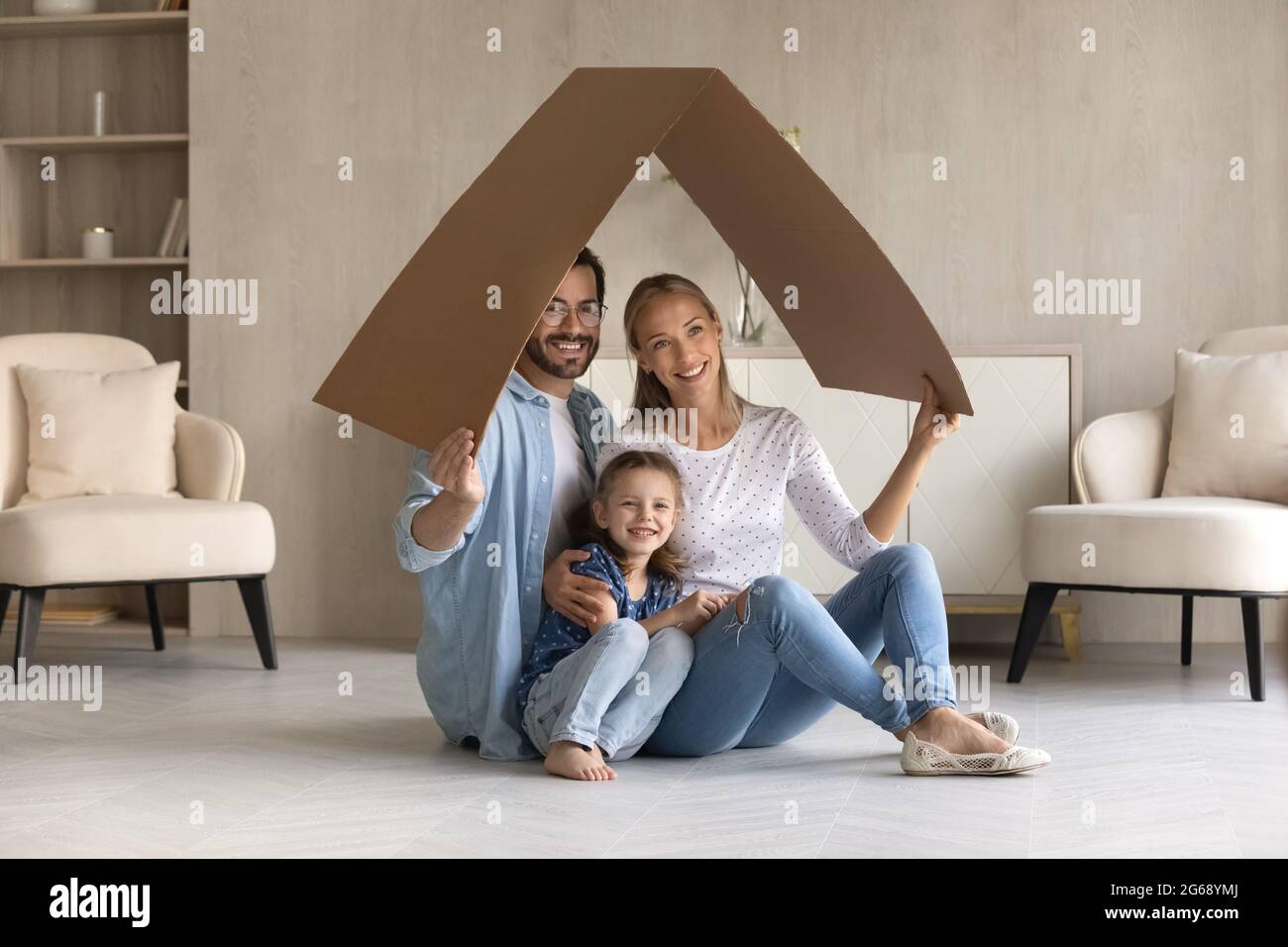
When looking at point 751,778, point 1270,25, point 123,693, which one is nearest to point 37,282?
point 123,693

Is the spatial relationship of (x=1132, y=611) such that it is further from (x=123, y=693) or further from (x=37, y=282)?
(x=37, y=282)

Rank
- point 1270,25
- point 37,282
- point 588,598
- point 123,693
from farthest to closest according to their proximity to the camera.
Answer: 1. point 37,282
2. point 1270,25
3. point 123,693
4. point 588,598

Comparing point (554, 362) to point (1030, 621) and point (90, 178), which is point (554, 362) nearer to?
point (1030, 621)

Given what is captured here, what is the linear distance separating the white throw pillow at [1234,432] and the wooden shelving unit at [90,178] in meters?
3.07

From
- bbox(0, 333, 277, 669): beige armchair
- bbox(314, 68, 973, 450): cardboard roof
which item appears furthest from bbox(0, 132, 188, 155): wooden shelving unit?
bbox(314, 68, 973, 450): cardboard roof

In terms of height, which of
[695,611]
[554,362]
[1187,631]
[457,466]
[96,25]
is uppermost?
[96,25]

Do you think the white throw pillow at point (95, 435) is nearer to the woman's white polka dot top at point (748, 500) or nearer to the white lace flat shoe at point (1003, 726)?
the woman's white polka dot top at point (748, 500)

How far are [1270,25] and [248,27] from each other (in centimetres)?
Answer: 302

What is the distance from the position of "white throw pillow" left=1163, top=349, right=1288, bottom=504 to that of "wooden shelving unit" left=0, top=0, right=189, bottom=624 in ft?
10.1

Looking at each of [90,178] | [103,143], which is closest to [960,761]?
[103,143]

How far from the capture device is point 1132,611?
13.5 ft

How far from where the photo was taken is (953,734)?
2230mm

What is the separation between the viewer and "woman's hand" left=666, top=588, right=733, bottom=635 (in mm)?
2270

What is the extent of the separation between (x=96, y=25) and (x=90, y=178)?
0.50m
